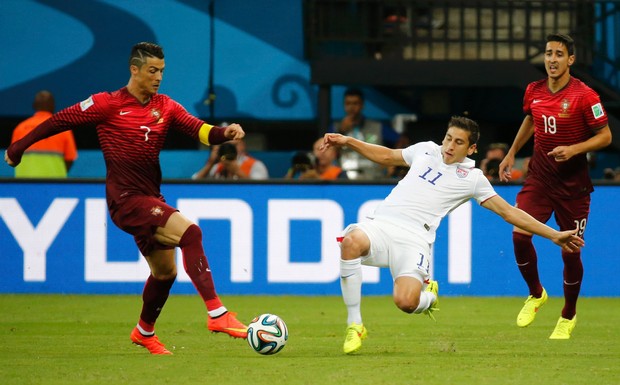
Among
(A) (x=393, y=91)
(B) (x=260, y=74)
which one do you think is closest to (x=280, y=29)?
(B) (x=260, y=74)

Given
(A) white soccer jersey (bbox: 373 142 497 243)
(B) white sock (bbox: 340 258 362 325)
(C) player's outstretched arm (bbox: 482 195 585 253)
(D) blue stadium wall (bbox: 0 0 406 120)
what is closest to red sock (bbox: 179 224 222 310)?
(B) white sock (bbox: 340 258 362 325)

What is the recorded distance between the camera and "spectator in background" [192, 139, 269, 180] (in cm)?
1559

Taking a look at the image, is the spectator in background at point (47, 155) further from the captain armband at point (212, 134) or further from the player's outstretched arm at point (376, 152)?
the player's outstretched arm at point (376, 152)

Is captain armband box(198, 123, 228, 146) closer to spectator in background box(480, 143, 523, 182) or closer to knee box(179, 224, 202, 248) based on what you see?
knee box(179, 224, 202, 248)

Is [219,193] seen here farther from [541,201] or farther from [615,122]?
[615,122]

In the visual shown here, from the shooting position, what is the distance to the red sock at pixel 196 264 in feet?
29.6

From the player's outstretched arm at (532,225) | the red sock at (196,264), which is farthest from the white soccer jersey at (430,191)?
the red sock at (196,264)

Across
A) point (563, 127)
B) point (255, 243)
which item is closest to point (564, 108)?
point (563, 127)

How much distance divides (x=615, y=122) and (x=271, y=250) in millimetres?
5946

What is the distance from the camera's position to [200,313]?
1260 centimetres

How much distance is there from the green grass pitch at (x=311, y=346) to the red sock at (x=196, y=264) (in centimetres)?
47

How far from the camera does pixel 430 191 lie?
31.0ft

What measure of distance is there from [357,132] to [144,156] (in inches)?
287

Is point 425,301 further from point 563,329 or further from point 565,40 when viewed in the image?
point 565,40
